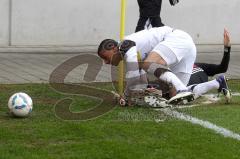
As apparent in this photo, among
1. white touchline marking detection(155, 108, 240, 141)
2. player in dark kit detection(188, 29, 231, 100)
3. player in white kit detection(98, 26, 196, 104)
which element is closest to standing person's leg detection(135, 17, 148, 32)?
player in dark kit detection(188, 29, 231, 100)

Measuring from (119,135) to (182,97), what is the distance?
1344 millimetres

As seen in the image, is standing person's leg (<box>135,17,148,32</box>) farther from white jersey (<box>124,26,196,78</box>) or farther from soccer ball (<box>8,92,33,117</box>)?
soccer ball (<box>8,92,33,117</box>)

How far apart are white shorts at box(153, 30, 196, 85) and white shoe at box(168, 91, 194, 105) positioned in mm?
589

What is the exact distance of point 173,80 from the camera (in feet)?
25.1

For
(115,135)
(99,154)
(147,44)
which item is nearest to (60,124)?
(115,135)

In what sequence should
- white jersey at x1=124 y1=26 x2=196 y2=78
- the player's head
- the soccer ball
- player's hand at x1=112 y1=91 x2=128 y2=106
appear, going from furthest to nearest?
white jersey at x1=124 y1=26 x2=196 y2=78
player's hand at x1=112 y1=91 x2=128 y2=106
the player's head
the soccer ball

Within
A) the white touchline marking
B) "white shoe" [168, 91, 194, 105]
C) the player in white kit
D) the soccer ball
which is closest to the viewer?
the white touchline marking

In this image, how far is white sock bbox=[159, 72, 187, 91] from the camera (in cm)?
762

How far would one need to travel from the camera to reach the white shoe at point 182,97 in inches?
294

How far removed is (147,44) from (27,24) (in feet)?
18.4

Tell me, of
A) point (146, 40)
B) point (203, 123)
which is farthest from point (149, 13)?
point (203, 123)

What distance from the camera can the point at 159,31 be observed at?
8.28 metres

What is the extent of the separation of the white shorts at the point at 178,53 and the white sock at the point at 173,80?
0.29 m

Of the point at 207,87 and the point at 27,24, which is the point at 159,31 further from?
the point at 27,24
